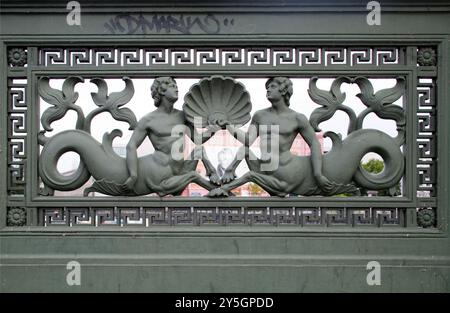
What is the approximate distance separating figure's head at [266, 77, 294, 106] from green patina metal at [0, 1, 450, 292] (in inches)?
0.5

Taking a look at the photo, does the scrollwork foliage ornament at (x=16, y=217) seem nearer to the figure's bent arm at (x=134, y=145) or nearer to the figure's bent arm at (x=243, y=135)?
the figure's bent arm at (x=134, y=145)

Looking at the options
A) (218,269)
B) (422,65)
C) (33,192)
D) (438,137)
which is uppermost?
(422,65)

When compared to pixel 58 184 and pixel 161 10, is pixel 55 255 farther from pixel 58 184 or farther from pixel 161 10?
pixel 161 10

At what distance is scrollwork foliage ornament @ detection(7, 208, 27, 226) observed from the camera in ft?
12.0

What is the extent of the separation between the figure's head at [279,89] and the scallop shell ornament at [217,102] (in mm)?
190

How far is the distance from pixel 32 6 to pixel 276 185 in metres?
2.51

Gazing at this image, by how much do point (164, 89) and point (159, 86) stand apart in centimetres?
5

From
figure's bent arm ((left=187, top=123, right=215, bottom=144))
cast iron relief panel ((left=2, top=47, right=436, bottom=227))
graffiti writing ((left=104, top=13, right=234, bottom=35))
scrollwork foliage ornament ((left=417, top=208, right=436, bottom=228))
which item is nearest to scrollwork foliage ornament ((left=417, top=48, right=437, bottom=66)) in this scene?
cast iron relief panel ((left=2, top=47, right=436, bottom=227))

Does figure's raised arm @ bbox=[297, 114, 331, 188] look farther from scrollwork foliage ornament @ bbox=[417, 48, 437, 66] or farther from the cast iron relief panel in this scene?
scrollwork foliage ornament @ bbox=[417, 48, 437, 66]

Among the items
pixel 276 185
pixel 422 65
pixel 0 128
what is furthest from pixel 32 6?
pixel 422 65

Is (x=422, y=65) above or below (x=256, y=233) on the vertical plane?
above

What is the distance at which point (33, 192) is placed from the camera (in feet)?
12.0

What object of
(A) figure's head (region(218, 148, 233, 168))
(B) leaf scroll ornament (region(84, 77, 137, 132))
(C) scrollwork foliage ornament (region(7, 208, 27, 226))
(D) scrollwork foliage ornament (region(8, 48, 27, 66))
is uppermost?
(D) scrollwork foliage ornament (region(8, 48, 27, 66))

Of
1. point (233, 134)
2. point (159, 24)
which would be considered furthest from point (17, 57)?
point (233, 134)
